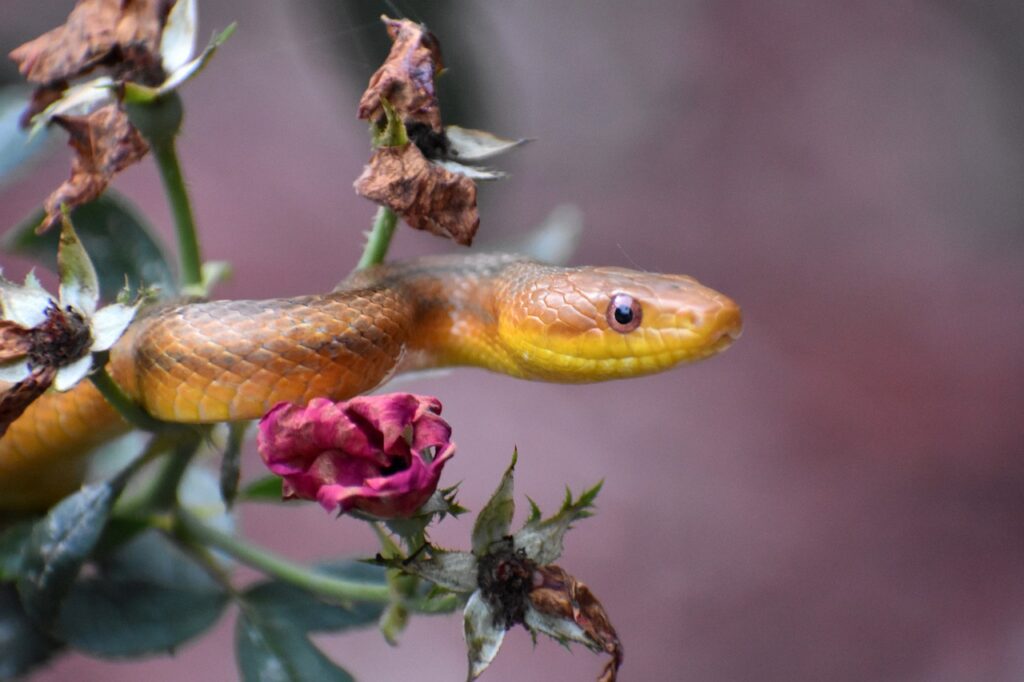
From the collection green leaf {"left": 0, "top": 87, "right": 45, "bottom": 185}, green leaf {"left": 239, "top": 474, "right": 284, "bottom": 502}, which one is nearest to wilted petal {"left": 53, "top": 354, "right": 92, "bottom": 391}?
green leaf {"left": 239, "top": 474, "right": 284, "bottom": 502}

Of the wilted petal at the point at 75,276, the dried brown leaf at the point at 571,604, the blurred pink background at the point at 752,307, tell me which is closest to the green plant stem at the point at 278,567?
the dried brown leaf at the point at 571,604

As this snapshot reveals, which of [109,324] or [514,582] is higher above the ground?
[109,324]

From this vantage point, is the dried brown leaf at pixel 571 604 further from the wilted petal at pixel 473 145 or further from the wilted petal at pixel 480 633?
the wilted petal at pixel 473 145

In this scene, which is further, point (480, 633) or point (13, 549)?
point (13, 549)

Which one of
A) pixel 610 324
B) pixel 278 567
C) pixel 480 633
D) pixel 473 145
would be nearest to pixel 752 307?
pixel 610 324

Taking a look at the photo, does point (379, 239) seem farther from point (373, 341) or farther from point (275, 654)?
point (275, 654)
